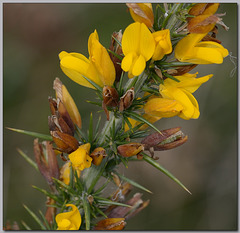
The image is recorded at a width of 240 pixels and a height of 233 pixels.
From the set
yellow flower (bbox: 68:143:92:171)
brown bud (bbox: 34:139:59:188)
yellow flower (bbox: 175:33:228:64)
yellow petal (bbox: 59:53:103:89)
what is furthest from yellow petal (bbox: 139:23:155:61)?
brown bud (bbox: 34:139:59:188)

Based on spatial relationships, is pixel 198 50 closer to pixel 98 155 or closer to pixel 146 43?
pixel 146 43

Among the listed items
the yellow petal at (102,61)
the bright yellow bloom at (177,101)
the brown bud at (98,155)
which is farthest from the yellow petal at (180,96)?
the brown bud at (98,155)

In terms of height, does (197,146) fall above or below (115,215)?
below

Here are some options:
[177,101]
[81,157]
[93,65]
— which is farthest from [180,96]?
[81,157]

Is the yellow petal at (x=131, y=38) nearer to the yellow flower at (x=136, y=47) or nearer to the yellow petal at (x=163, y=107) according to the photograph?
the yellow flower at (x=136, y=47)

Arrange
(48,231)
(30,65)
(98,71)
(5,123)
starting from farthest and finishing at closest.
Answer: (30,65)
(5,123)
(48,231)
(98,71)

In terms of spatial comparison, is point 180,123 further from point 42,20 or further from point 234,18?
point 42,20

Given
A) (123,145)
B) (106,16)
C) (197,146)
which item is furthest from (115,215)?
(106,16)
